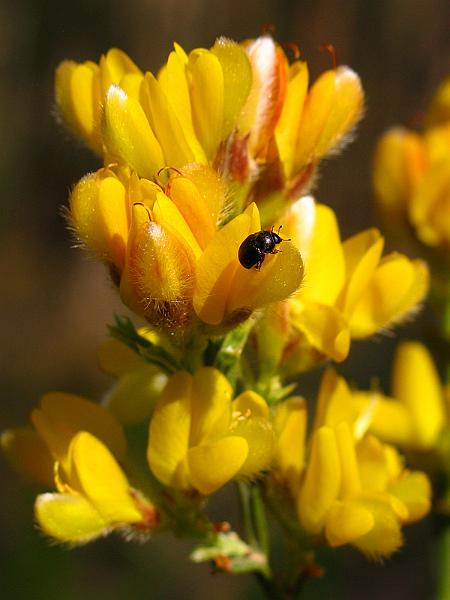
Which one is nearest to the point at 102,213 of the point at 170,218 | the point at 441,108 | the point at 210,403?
the point at 170,218

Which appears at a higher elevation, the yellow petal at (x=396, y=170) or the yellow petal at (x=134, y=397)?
the yellow petal at (x=134, y=397)

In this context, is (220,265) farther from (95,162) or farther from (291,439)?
(95,162)

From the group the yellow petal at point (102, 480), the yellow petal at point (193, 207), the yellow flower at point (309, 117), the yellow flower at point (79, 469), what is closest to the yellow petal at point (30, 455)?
the yellow flower at point (79, 469)

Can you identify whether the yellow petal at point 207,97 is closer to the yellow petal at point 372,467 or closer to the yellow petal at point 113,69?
the yellow petal at point 113,69

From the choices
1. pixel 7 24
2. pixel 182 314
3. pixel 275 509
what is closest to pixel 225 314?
pixel 182 314

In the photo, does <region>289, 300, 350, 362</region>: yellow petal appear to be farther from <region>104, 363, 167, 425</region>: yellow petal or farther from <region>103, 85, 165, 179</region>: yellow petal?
<region>103, 85, 165, 179</region>: yellow petal
